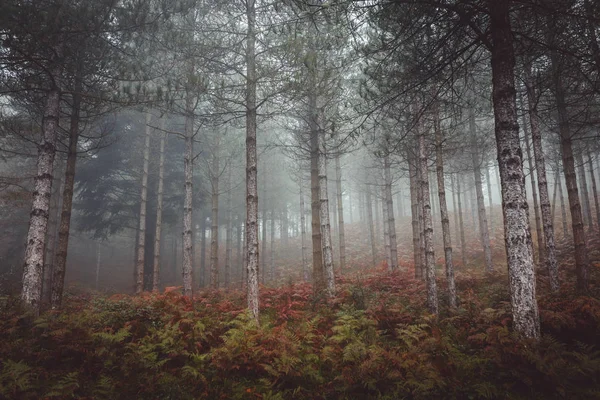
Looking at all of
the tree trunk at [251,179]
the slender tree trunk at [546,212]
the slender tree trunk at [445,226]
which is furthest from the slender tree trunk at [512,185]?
the tree trunk at [251,179]

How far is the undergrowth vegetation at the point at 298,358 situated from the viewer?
4.52 metres

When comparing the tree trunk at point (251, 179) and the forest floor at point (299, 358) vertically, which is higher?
the tree trunk at point (251, 179)

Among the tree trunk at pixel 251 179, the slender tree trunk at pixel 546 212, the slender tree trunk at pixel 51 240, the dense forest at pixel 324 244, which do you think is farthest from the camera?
the slender tree trunk at pixel 51 240

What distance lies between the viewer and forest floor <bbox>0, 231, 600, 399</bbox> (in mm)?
4523

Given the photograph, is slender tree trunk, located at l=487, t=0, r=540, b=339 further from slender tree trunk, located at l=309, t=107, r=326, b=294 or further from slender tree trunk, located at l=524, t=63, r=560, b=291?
slender tree trunk, located at l=309, t=107, r=326, b=294

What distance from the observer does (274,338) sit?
19.5 ft

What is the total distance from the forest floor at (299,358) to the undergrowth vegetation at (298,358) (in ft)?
0.07

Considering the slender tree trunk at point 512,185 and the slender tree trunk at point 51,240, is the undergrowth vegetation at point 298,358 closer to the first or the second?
the slender tree trunk at point 512,185

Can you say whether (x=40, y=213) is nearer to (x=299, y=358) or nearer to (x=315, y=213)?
(x=299, y=358)

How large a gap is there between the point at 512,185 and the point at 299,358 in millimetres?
4923

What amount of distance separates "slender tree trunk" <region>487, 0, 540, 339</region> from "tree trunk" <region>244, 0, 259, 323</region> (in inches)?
212

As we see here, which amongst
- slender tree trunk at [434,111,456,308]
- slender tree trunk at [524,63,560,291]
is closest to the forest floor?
slender tree trunk at [434,111,456,308]

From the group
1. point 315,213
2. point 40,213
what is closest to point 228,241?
point 315,213

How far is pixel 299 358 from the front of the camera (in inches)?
216
